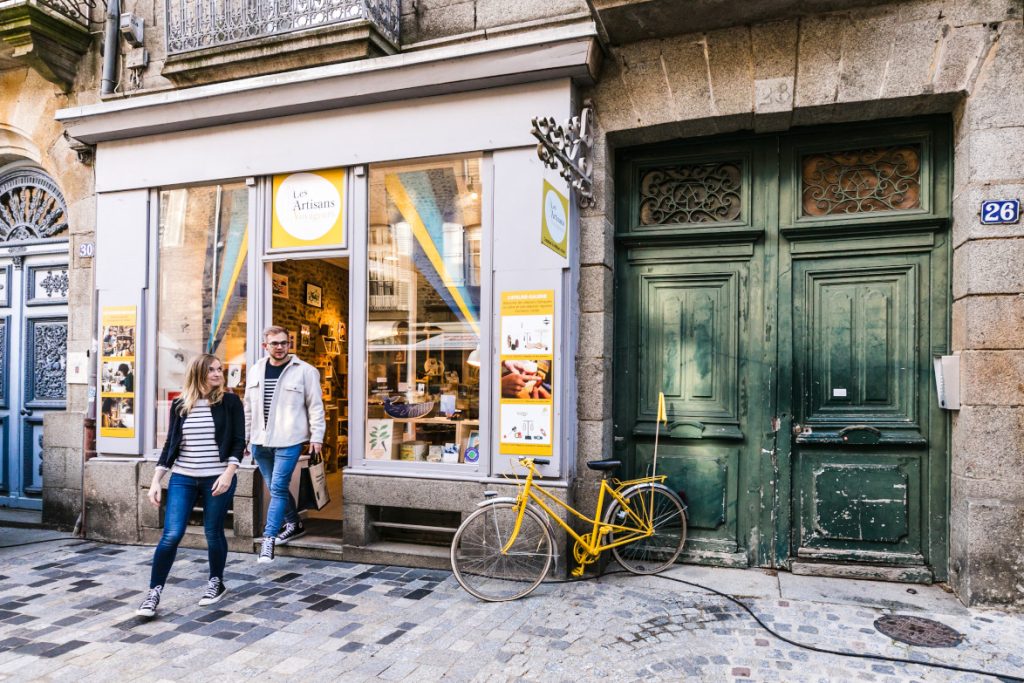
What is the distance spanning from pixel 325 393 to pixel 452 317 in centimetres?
409

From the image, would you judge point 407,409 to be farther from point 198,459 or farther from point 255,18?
point 255,18

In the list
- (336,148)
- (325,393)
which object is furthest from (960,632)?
(325,393)

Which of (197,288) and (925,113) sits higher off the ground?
(925,113)

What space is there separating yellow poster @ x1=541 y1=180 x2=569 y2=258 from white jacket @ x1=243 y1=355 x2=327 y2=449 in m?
2.69

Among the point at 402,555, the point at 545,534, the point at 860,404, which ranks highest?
the point at 860,404

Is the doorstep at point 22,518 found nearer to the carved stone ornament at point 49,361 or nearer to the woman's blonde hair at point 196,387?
the carved stone ornament at point 49,361

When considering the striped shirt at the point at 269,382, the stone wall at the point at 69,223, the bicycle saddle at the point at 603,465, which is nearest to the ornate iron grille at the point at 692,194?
the bicycle saddle at the point at 603,465

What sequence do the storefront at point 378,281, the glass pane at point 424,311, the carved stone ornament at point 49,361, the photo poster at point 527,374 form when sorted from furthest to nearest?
the carved stone ornament at point 49,361 → the glass pane at point 424,311 → the storefront at point 378,281 → the photo poster at point 527,374

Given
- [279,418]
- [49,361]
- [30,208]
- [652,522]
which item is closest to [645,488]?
[652,522]

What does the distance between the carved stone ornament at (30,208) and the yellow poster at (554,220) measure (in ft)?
21.2

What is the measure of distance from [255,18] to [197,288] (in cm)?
287

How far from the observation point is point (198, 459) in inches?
206

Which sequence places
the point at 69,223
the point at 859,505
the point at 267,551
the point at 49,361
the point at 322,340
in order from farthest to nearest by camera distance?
the point at 322,340 → the point at 49,361 → the point at 69,223 → the point at 267,551 → the point at 859,505

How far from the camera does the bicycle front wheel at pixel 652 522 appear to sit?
5.94 metres
